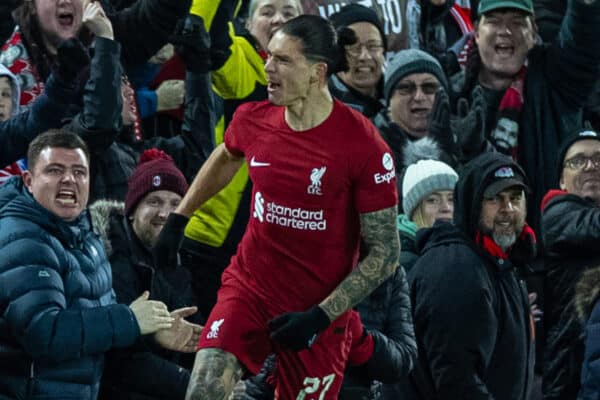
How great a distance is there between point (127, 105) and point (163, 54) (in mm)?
909

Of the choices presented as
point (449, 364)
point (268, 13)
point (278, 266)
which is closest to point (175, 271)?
point (278, 266)

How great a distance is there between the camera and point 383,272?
663 cm

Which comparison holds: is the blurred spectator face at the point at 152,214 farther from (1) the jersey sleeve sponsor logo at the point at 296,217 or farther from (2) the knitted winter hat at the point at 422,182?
(2) the knitted winter hat at the point at 422,182

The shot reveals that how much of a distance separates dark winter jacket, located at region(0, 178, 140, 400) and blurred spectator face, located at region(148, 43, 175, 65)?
8.83 feet

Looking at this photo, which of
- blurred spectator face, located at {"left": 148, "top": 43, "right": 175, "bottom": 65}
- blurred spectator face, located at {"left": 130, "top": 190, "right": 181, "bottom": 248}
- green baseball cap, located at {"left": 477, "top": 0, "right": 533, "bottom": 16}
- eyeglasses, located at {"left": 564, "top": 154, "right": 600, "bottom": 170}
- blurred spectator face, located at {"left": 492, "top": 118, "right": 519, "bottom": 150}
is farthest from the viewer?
green baseball cap, located at {"left": 477, "top": 0, "right": 533, "bottom": 16}

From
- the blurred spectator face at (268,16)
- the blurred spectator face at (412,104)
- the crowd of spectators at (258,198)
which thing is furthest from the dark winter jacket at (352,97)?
the blurred spectator face at (268,16)

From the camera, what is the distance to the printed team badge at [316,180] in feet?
21.7

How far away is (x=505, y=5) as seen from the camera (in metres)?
9.83

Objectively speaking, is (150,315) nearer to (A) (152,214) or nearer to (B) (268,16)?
(A) (152,214)

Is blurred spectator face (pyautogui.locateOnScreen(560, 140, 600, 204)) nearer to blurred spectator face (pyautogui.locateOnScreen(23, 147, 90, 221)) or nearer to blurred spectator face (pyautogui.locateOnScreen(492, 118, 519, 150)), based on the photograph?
blurred spectator face (pyautogui.locateOnScreen(492, 118, 519, 150))

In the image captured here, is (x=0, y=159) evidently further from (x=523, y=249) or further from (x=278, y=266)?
(x=523, y=249)

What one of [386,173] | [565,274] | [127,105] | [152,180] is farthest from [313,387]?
[127,105]

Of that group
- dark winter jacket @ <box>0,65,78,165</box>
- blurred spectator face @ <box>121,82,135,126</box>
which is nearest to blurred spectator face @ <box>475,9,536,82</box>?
blurred spectator face @ <box>121,82,135,126</box>

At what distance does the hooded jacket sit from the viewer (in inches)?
287
